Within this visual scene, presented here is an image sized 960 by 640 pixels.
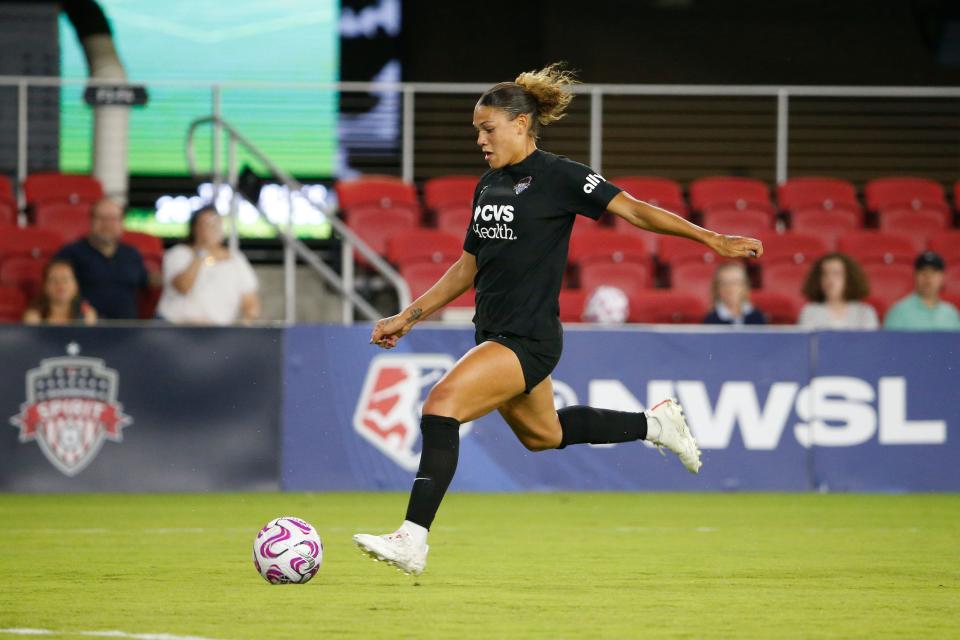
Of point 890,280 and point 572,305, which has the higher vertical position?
point 890,280

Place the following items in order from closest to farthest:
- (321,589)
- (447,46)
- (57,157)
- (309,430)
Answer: (321,589), (309,430), (57,157), (447,46)

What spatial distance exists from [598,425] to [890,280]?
24.2 ft

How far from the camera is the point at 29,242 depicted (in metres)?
12.8

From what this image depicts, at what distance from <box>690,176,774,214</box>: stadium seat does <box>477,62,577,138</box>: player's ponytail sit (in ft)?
26.9

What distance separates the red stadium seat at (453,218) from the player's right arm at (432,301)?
24.0ft

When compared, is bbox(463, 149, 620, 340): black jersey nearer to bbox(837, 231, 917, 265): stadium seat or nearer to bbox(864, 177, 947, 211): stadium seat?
bbox(837, 231, 917, 265): stadium seat

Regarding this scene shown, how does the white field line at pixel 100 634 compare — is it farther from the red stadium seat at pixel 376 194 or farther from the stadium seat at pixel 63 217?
the red stadium seat at pixel 376 194

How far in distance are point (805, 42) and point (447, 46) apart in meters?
4.25

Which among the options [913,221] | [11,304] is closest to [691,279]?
[913,221]

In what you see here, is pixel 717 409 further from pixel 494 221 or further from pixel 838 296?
pixel 494 221

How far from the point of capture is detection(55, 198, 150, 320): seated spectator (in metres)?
11.9

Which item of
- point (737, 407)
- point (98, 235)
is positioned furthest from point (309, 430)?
point (737, 407)

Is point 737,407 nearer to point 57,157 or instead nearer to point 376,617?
point 376,617

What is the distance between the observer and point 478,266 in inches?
264
